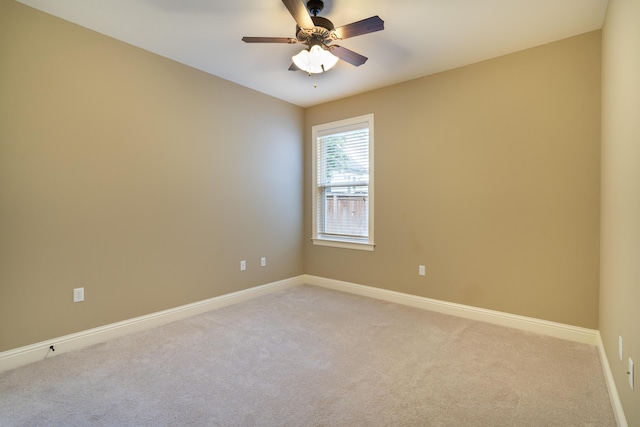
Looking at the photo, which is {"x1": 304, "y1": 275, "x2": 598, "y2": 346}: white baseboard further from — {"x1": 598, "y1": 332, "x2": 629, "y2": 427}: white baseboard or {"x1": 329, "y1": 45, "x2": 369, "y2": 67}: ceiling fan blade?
{"x1": 329, "y1": 45, "x2": 369, "y2": 67}: ceiling fan blade

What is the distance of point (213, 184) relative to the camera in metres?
3.64

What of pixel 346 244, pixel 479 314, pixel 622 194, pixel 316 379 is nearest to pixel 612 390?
pixel 622 194

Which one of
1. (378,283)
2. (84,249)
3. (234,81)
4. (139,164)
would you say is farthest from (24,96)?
(378,283)

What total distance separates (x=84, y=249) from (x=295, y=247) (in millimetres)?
2596

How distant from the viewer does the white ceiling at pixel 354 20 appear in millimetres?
2359

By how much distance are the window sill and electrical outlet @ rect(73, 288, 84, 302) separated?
9.19 feet

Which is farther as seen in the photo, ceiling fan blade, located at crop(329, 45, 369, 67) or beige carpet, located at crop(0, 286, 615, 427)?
ceiling fan blade, located at crop(329, 45, 369, 67)

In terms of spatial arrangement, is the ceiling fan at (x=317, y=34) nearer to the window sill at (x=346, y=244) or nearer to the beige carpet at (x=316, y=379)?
the window sill at (x=346, y=244)

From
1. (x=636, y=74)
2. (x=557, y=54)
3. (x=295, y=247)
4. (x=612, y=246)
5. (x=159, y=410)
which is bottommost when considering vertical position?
(x=159, y=410)

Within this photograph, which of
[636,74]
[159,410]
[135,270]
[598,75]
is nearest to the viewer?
[636,74]

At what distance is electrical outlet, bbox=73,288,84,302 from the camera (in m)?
2.62

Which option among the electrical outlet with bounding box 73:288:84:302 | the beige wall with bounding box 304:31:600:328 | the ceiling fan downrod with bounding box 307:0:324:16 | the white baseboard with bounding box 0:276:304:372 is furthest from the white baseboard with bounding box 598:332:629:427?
the electrical outlet with bounding box 73:288:84:302

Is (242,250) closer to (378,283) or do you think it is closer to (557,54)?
(378,283)

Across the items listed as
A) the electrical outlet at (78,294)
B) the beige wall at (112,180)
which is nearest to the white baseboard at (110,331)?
the beige wall at (112,180)
